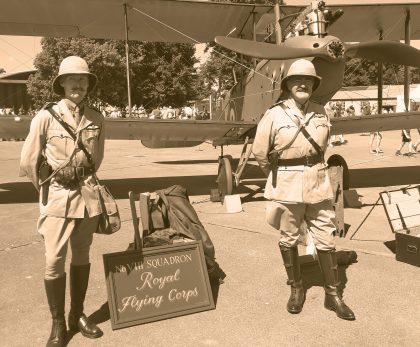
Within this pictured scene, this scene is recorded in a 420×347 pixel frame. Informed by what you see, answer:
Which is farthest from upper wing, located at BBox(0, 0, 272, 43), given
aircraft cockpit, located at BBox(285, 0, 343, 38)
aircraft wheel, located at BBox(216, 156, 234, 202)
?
aircraft wheel, located at BBox(216, 156, 234, 202)

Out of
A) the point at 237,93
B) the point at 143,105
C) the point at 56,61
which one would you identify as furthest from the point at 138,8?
the point at 56,61

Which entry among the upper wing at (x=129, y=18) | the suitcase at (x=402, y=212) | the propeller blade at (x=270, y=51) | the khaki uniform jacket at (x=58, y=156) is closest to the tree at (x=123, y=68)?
the upper wing at (x=129, y=18)

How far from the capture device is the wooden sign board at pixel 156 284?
3.01 metres

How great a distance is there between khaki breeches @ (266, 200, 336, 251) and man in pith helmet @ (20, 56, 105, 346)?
1.36m

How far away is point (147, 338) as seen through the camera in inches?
112

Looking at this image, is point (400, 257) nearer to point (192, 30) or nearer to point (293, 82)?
point (293, 82)

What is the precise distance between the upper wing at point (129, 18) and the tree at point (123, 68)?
26080mm

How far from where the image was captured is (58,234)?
8.93ft

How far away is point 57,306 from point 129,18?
830cm

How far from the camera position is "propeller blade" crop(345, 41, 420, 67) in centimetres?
615

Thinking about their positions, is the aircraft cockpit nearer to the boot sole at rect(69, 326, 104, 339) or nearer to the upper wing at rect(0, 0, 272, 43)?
the upper wing at rect(0, 0, 272, 43)

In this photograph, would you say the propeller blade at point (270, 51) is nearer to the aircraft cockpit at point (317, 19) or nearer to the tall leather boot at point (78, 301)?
the aircraft cockpit at point (317, 19)

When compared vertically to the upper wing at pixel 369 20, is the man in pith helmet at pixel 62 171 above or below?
below

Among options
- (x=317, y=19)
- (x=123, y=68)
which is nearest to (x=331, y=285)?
(x=317, y=19)
